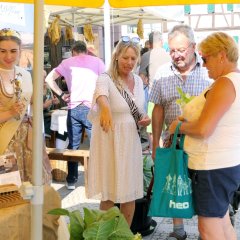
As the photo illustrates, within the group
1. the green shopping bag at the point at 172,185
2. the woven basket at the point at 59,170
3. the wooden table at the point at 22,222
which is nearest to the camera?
the wooden table at the point at 22,222

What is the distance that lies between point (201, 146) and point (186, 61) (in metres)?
0.74

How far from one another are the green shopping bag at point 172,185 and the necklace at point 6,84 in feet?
2.83

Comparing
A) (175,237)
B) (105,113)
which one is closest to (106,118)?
(105,113)

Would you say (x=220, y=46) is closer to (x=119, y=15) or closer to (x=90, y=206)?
(x=90, y=206)

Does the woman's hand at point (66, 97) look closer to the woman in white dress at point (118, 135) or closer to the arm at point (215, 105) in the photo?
the woman in white dress at point (118, 135)

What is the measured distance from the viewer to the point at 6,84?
235 centimetres

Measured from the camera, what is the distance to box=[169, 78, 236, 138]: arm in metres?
1.97

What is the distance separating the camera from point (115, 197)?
2648mm

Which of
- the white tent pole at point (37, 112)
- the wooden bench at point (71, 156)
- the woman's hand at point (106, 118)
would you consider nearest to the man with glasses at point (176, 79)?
the woman's hand at point (106, 118)

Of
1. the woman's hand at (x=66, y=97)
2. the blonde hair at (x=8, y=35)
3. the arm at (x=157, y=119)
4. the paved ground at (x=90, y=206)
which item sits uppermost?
the blonde hair at (x=8, y=35)

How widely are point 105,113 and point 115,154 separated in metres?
0.28

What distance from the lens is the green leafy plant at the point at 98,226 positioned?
1.59 metres

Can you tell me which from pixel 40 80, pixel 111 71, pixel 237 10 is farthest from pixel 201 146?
pixel 237 10

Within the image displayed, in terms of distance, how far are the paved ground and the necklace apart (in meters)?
1.60
